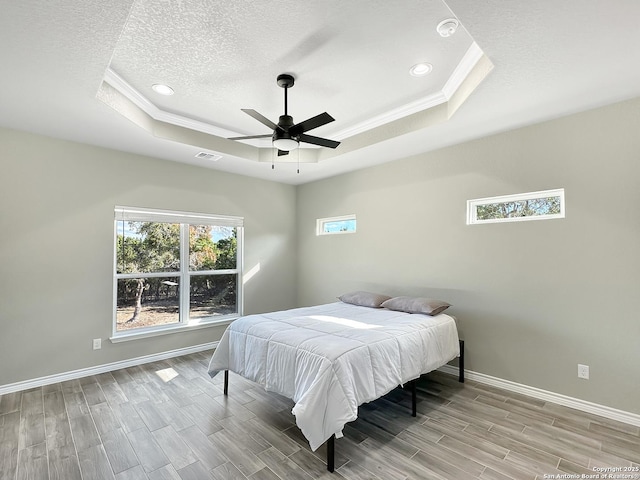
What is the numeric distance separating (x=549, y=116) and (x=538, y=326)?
202cm

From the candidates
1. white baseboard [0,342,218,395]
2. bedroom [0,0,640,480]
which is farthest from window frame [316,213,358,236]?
white baseboard [0,342,218,395]

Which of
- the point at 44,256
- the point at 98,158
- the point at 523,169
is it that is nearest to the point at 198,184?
the point at 98,158

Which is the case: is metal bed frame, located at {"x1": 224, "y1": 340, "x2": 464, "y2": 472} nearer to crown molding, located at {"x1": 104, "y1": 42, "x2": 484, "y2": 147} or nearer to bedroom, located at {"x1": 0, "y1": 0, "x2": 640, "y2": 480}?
bedroom, located at {"x1": 0, "y1": 0, "x2": 640, "y2": 480}

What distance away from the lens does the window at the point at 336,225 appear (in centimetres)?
502

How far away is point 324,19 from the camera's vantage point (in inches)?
79.5

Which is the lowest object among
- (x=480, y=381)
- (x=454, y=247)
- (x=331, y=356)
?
(x=480, y=381)

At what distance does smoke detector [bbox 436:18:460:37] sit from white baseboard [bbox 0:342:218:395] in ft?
15.1

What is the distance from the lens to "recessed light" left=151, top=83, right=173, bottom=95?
9.36 feet

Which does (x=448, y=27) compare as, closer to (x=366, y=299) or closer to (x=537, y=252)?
(x=537, y=252)

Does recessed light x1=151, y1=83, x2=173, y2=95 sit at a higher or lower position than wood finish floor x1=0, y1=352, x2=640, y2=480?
higher

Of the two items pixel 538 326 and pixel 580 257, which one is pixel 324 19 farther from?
pixel 538 326

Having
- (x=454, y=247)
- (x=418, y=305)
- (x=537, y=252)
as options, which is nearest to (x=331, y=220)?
(x=454, y=247)

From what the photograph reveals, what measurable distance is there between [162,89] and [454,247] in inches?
137

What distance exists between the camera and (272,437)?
244 cm
